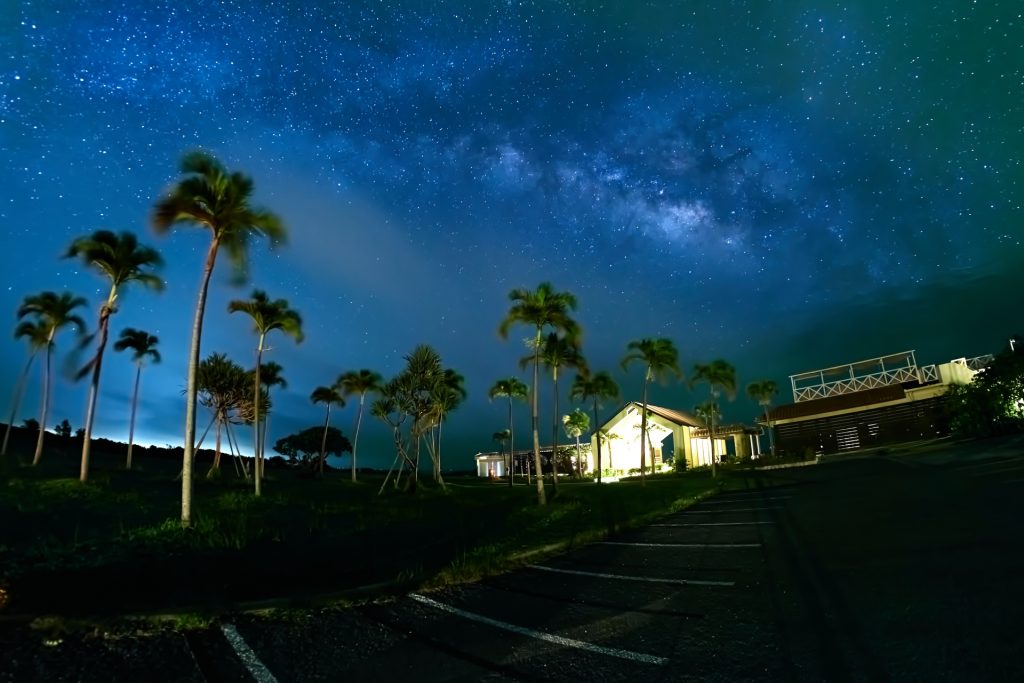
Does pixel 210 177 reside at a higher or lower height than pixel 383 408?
higher

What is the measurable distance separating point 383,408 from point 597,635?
105 ft

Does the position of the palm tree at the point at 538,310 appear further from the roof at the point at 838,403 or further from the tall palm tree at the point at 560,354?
the roof at the point at 838,403

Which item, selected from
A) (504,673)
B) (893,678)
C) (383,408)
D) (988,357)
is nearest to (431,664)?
(504,673)

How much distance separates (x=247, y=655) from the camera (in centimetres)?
495

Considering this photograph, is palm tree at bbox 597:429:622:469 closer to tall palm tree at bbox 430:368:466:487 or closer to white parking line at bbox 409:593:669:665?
tall palm tree at bbox 430:368:466:487

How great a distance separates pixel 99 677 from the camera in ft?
14.7

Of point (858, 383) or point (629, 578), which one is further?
point (858, 383)

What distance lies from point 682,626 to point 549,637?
1475 millimetres

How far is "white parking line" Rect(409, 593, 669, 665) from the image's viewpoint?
461cm

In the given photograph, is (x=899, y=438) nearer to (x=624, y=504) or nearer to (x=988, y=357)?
(x=988, y=357)

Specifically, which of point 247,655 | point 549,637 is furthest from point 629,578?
point 247,655

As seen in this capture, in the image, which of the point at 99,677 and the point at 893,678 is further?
the point at 99,677

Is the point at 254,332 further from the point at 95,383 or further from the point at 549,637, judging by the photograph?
the point at 549,637

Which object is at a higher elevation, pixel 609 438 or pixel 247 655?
pixel 609 438
